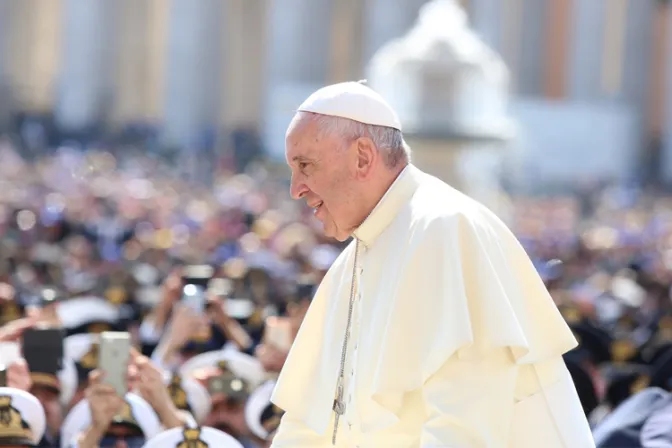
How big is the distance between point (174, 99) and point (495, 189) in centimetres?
2611

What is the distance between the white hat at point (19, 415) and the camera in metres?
7.55

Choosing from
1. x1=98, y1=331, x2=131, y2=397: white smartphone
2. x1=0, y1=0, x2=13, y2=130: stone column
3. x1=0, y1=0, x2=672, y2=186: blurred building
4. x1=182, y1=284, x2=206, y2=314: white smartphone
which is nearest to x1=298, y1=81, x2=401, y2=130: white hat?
x1=98, y1=331, x2=131, y2=397: white smartphone

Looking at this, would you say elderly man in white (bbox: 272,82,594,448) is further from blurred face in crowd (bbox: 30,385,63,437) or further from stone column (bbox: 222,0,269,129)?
stone column (bbox: 222,0,269,129)

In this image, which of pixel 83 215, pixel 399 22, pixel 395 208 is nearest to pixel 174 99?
pixel 399 22

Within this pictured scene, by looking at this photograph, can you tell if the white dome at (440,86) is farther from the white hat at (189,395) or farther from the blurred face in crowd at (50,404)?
the blurred face in crowd at (50,404)

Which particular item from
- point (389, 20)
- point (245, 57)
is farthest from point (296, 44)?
point (245, 57)

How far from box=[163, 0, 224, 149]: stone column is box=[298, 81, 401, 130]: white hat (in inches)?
1974

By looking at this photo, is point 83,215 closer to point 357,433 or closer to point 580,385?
point 580,385

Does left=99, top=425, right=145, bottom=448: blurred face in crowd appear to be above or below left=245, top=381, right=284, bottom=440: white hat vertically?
above

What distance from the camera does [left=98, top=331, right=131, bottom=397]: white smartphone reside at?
729 cm

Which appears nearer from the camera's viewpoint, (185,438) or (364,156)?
(364,156)

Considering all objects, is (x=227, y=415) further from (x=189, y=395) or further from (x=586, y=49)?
(x=586, y=49)

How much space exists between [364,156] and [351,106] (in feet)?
0.53

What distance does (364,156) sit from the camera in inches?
201
